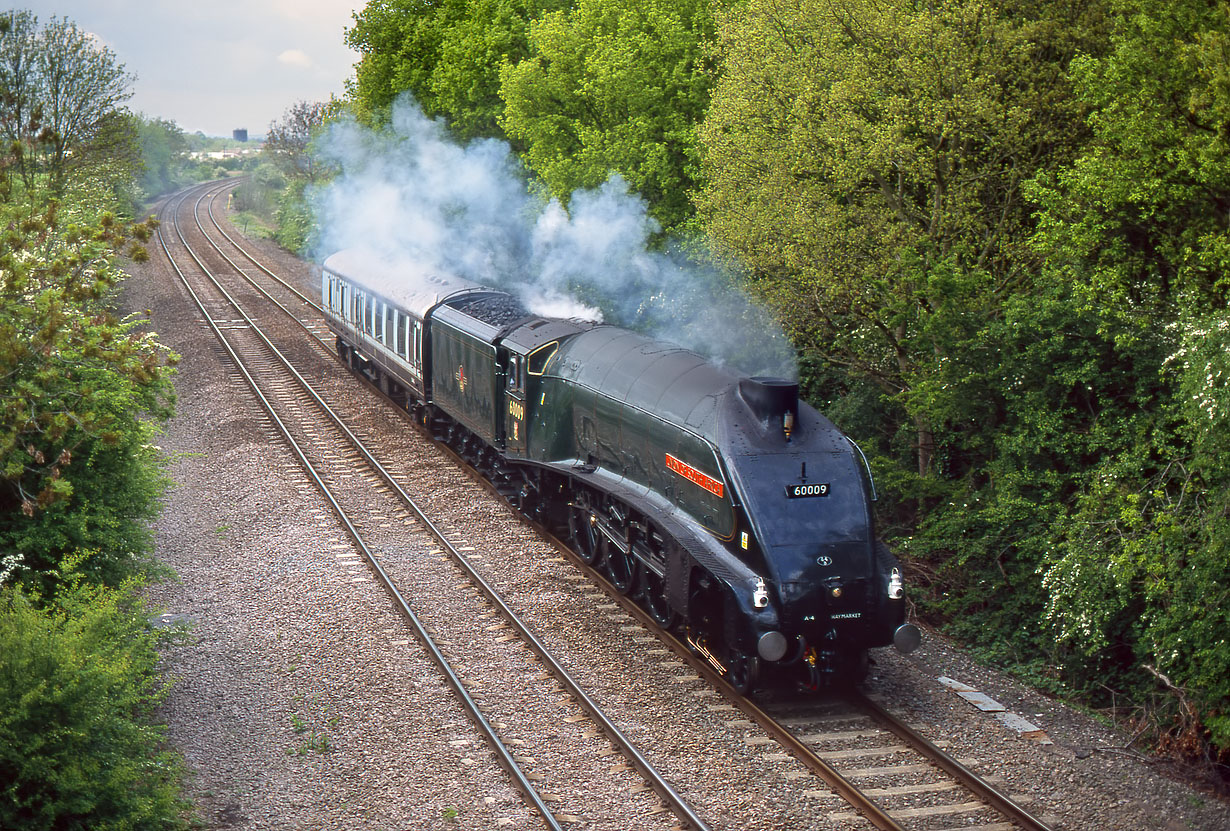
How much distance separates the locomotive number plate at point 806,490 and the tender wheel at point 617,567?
11.5 feet

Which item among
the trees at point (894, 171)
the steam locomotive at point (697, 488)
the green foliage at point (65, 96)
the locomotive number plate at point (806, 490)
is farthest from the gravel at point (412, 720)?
the green foliage at point (65, 96)

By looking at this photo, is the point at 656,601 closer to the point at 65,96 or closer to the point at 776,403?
the point at 776,403

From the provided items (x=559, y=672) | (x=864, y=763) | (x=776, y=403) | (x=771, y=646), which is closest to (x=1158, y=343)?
(x=776, y=403)

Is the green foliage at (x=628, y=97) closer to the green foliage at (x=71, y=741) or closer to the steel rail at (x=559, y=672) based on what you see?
the steel rail at (x=559, y=672)

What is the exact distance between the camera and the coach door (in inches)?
661

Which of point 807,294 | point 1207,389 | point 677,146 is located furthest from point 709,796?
point 677,146

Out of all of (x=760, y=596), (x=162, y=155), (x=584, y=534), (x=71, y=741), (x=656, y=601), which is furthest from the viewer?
(x=162, y=155)

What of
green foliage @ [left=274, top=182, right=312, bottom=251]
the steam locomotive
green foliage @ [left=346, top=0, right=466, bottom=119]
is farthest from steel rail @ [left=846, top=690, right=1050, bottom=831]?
green foliage @ [left=274, top=182, right=312, bottom=251]

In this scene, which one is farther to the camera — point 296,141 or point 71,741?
point 296,141

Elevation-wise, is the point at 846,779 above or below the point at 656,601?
below

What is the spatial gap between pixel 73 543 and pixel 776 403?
798cm

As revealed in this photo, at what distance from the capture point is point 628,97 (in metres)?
25.3

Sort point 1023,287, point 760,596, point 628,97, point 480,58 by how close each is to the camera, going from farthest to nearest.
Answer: point 480,58
point 628,97
point 1023,287
point 760,596

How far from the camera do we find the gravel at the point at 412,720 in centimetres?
923
